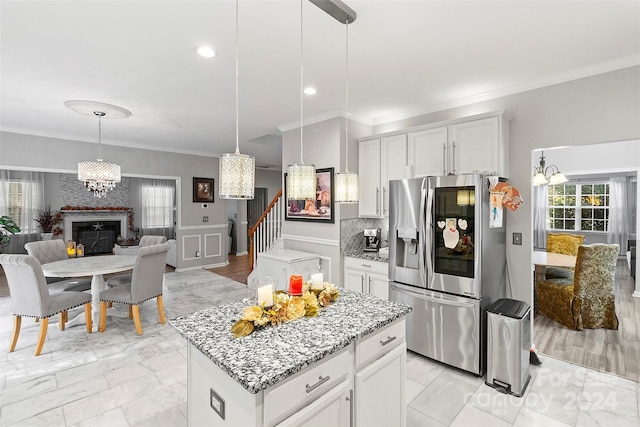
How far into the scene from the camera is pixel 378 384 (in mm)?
1659

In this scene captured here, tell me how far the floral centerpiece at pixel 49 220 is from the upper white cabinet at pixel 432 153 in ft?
27.0

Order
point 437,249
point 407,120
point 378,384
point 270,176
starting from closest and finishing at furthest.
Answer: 1. point 378,384
2. point 437,249
3. point 407,120
4. point 270,176

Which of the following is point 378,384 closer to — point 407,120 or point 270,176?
point 407,120

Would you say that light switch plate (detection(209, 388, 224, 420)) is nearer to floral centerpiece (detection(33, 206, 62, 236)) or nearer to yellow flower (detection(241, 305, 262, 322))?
yellow flower (detection(241, 305, 262, 322))

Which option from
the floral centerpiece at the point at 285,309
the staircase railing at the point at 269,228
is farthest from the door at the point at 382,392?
the staircase railing at the point at 269,228

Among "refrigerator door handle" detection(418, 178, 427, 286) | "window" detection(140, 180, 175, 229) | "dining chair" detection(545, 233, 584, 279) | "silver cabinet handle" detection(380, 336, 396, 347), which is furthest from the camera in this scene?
"window" detection(140, 180, 175, 229)

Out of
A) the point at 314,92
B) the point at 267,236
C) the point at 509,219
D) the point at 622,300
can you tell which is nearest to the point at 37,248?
the point at 267,236

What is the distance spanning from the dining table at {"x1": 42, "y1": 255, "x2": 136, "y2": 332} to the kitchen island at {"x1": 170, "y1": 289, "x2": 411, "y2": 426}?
8.59 ft

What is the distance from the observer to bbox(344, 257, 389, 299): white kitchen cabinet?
11.2ft

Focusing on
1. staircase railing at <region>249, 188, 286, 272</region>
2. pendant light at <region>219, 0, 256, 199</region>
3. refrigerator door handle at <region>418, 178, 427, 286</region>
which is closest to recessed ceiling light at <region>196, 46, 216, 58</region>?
pendant light at <region>219, 0, 256, 199</region>

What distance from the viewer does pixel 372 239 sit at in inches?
157

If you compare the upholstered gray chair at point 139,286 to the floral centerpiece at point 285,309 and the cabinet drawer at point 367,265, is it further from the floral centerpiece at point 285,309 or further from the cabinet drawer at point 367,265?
the floral centerpiece at point 285,309

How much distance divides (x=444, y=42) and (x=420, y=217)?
1.47m

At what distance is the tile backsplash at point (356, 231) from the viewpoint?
391 centimetres
